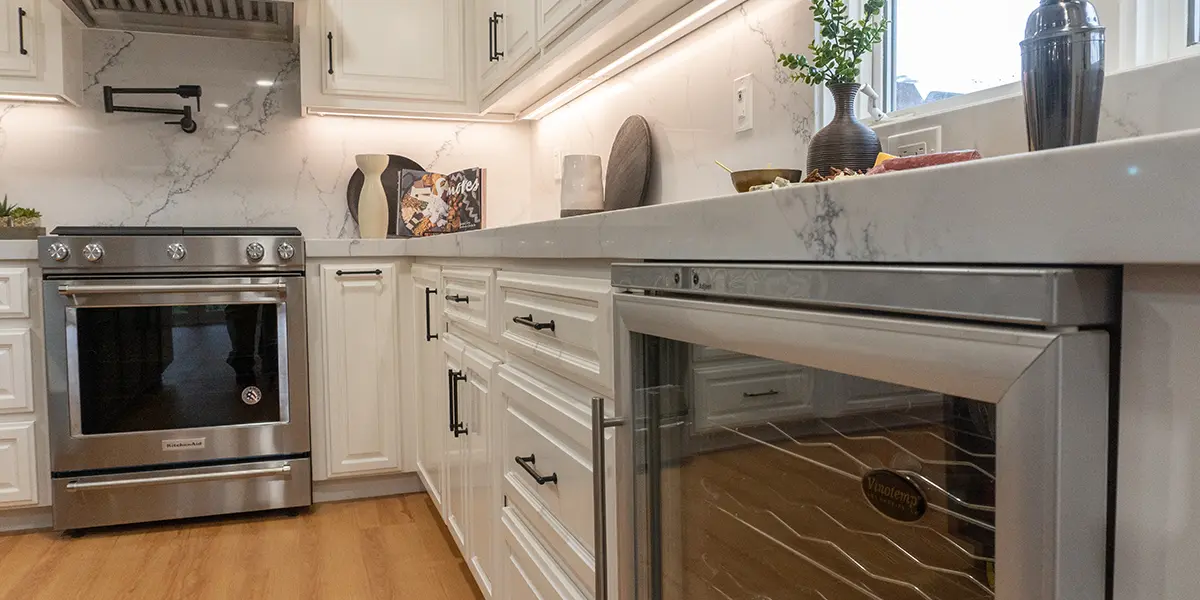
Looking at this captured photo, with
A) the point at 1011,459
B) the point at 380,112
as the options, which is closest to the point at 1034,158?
the point at 1011,459

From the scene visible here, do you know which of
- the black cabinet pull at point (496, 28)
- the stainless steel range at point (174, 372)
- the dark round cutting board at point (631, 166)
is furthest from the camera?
the black cabinet pull at point (496, 28)

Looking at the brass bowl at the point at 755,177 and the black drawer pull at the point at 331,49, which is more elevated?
the black drawer pull at the point at 331,49

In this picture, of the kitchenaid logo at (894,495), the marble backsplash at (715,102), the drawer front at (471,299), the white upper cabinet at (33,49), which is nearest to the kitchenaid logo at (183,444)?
the drawer front at (471,299)

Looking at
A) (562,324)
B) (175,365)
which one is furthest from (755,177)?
(175,365)

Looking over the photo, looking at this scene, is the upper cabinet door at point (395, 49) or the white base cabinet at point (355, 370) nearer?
the white base cabinet at point (355, 370)

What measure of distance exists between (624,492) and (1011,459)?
551 mm

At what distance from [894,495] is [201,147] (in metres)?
3.18

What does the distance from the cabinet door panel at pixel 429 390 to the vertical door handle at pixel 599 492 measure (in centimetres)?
125

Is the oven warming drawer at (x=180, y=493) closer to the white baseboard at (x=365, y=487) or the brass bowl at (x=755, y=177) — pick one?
the white baseboard at (x=365, y=487)

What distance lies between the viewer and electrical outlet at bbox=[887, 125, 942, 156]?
1.28 meters

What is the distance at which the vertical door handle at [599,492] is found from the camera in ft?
3.07

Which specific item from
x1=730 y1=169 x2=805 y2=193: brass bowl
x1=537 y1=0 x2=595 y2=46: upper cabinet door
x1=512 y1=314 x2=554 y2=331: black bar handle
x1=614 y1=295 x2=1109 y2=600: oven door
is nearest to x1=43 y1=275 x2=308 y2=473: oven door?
x1=537 y1=0 x2=595 y2=46: upper cabinet door

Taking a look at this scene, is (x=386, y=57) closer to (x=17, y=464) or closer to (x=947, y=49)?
(x=17, y=464)

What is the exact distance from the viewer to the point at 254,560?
7.63 feet
